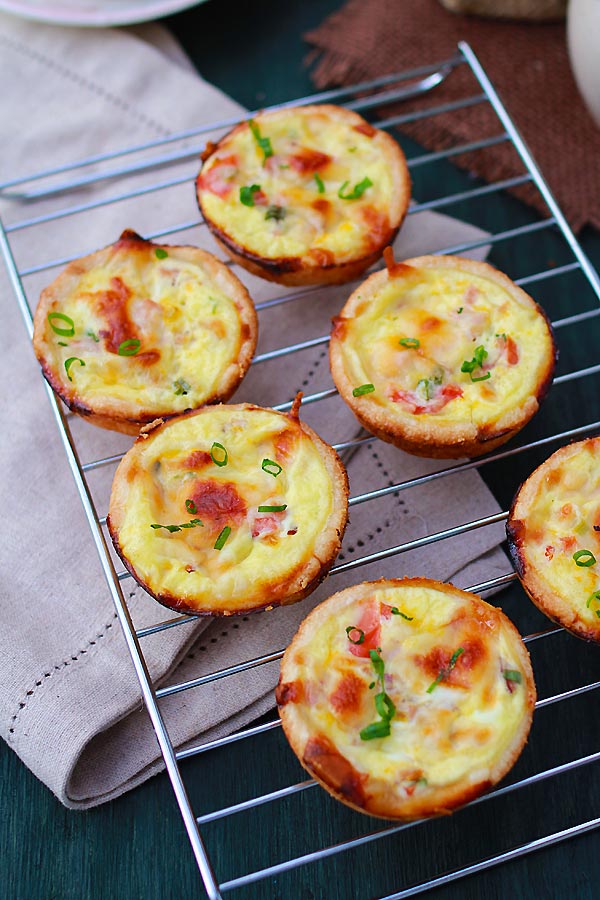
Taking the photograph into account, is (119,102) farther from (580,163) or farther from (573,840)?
(573,840)

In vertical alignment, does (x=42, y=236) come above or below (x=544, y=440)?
above

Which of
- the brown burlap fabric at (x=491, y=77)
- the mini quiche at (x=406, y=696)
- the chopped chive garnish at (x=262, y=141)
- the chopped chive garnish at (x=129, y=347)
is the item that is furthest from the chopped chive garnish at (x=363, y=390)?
the brown burlap fabric at (x=491, y=77)

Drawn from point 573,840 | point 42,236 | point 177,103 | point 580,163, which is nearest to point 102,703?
point 573,840

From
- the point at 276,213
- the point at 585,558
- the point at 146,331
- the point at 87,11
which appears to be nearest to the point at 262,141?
the point at 276,213

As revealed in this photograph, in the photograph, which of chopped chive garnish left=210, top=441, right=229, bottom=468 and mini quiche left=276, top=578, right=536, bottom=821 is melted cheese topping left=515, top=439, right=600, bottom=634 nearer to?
mini quiche left=276, top=578, right=536, bottom=821

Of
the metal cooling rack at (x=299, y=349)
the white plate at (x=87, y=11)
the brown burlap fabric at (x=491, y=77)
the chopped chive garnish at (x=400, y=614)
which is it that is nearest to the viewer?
the metal cooling rack at (x=299, y=349)

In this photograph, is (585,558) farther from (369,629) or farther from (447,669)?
(369,629)

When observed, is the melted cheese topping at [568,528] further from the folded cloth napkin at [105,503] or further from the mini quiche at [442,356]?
the folded cloth napkin at [105,503]
